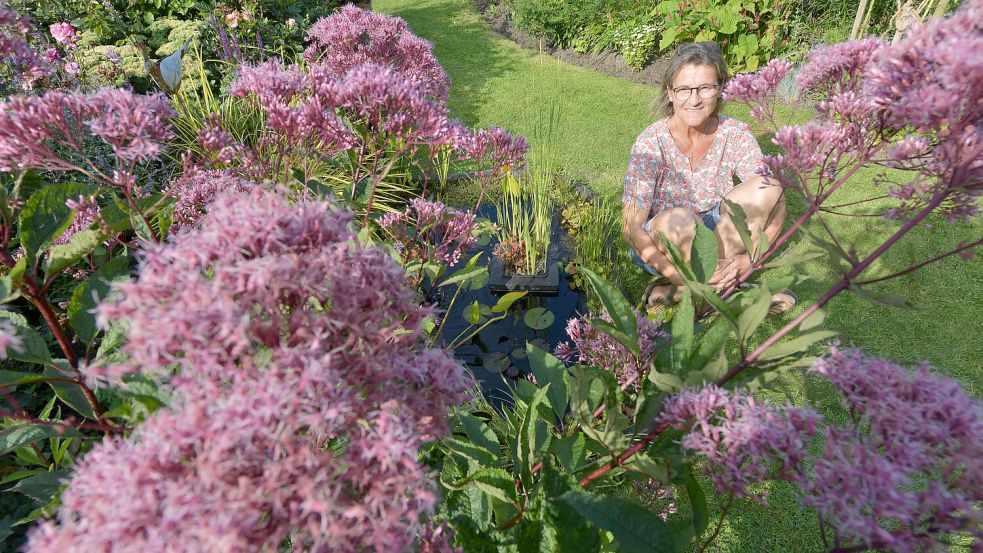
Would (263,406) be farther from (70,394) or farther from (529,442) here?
(70,394)

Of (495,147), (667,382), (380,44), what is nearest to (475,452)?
(667,382)

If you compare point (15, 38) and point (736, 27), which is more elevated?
point (736, 27)

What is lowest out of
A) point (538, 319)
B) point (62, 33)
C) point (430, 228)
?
point (538, 319)

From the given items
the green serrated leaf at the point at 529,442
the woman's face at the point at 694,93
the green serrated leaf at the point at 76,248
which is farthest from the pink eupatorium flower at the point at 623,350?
the woman's face at the point at 694,93

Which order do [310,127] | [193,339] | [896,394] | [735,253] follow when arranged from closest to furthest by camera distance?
[193,339] → [896,394] → [310,127] → [735,253]

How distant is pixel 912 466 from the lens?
651 millimetres

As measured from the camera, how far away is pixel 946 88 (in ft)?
2.65

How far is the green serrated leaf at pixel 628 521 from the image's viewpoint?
74 cm

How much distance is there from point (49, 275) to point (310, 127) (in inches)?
24.4

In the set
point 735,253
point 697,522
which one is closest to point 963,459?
point 697,522

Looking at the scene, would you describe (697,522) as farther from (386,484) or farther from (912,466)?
(386,484)

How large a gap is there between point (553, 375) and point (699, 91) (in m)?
2.09

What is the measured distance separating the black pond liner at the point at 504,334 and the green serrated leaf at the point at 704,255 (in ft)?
4.03

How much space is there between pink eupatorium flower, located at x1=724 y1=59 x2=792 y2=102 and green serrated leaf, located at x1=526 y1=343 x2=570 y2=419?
108 cm
